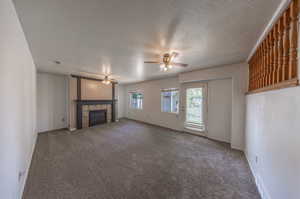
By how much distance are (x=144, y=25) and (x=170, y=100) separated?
4067 mm

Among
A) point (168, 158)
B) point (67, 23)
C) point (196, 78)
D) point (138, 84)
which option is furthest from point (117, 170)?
point (138, 84)

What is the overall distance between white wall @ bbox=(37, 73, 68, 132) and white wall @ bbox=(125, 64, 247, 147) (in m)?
4.27

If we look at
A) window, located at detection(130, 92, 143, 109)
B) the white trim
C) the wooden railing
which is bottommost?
window, located at detection(130, 92, 143, 109)

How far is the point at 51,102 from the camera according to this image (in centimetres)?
484

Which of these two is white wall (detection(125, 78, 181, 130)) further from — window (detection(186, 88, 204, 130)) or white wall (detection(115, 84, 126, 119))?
white wall (detection(115, 84, 126, 119))

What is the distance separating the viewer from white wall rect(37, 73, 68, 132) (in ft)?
15.0

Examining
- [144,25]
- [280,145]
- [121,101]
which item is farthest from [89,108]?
[280,145]

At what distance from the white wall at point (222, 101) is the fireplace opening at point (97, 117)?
9.45 feet

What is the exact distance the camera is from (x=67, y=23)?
1.58 meters

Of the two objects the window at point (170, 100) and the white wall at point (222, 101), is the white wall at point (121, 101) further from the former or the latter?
the window at point (170, 100)

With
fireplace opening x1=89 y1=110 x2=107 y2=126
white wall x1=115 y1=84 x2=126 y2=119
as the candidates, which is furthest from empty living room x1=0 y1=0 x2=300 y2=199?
white wall x1=115 y1=84 x2=126 y2=119

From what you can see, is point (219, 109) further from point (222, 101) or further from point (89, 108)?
point (89, 108)

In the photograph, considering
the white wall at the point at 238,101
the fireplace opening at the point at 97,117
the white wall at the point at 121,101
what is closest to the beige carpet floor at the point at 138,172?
the white wall at the point at 238,101

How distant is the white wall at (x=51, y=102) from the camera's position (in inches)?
180
